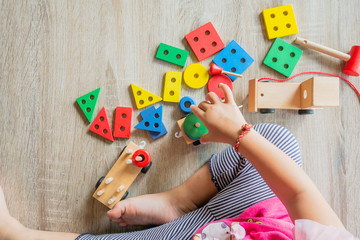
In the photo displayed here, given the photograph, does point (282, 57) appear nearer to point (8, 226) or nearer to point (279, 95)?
point (279, 95)

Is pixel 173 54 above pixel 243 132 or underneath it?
above

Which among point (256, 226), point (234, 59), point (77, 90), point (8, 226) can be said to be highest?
point (234, 59)

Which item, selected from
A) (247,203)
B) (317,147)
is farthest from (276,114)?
(247,203)

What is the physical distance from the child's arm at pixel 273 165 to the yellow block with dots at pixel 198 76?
0.51ft

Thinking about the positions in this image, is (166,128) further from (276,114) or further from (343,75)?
(343,75)

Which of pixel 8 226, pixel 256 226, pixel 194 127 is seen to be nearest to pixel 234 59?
pixel 194 127

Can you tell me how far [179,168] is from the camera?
2.76 feet

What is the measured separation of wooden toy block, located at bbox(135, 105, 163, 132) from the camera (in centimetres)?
82

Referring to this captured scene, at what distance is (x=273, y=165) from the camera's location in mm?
588

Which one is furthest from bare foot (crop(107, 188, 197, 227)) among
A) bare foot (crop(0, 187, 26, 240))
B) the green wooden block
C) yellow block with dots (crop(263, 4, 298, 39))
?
yellow block with dots (crop(263, 4, 298, 39))

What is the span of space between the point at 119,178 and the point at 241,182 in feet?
1.09

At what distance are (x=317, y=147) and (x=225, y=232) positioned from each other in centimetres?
41

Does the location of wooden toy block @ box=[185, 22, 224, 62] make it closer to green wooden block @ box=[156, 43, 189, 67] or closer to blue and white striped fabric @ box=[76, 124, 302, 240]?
green wooden block @ box=[156, 43, 189, 67]

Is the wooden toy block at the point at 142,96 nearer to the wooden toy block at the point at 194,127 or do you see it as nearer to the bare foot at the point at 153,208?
the wooden toy block at the point at 194,127
